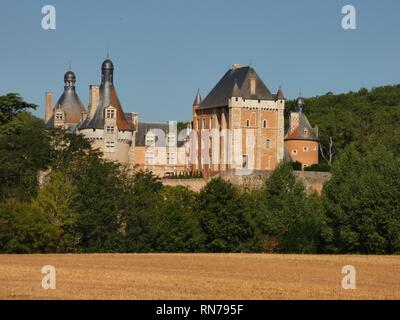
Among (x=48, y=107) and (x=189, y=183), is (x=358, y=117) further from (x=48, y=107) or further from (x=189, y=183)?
(x=189, y=183)

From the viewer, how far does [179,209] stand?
49.6m

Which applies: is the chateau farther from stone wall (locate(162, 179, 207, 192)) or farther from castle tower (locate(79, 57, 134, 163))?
stone wall (locate(162, 179, 207, 192))

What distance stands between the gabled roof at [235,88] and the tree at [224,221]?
21.1m

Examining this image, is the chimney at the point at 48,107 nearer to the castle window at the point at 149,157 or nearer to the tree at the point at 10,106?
the castle window at the point at 149,157

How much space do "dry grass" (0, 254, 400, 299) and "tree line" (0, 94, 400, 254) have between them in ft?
19.9

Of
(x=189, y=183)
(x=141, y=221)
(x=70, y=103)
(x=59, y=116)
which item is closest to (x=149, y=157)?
(x=70, y=103)

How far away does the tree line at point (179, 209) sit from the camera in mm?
43594

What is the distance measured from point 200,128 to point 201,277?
4715 centimetres

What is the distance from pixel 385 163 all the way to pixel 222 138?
25280 mm

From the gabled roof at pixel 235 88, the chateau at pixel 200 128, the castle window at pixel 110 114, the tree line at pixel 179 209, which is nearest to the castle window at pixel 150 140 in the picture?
the chateau at pixel 200 128

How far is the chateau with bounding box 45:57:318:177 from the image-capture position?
6706 centimetres

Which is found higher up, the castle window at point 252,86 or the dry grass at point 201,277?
the castle window at point 252,86
